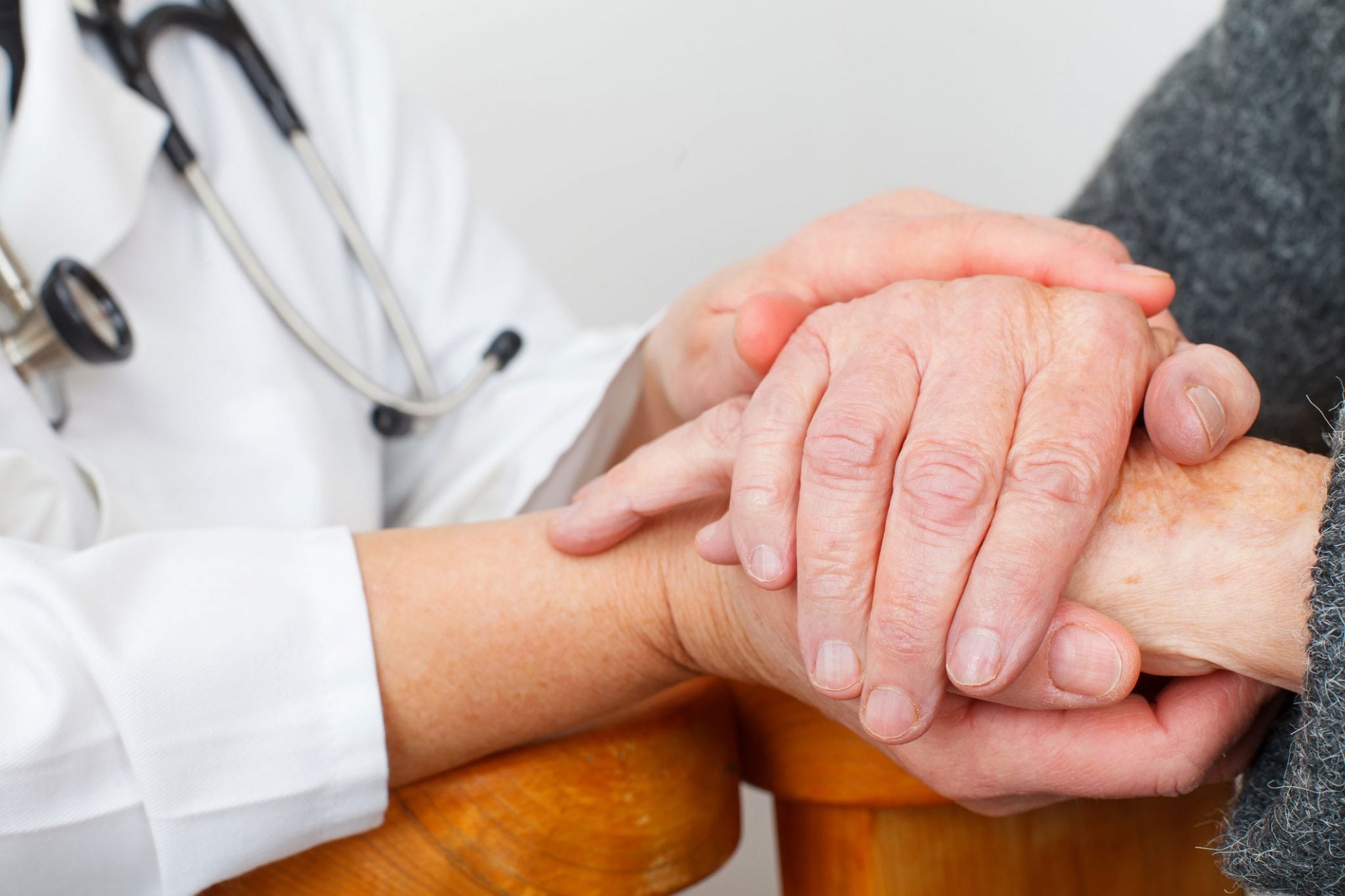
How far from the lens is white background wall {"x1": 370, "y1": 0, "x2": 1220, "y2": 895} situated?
4.69 ft

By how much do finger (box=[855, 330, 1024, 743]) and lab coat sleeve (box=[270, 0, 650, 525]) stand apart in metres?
0.41

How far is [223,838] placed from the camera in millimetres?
525

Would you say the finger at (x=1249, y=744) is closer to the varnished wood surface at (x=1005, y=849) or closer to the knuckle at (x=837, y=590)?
the varnished wood surface at (x=1005, y=849)

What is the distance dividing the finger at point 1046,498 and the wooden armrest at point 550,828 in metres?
0.17

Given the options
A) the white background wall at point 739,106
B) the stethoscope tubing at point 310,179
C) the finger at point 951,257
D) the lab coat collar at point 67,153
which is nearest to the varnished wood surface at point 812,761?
the finger at point 951,257

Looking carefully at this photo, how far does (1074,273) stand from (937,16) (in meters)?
1.05

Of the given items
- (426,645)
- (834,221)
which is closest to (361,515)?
(426,645)

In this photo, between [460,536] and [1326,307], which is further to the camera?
[1326,307]

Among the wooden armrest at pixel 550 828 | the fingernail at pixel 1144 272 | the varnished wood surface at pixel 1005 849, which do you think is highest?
the fingernail at pixel 1144 272

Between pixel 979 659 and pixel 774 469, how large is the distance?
4.7 inches

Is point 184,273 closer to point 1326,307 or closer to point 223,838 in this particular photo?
point 223,838

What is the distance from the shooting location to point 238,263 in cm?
85

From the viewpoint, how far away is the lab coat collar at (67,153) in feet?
2.43

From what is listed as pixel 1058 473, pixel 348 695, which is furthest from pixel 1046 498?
pixel 348 695
